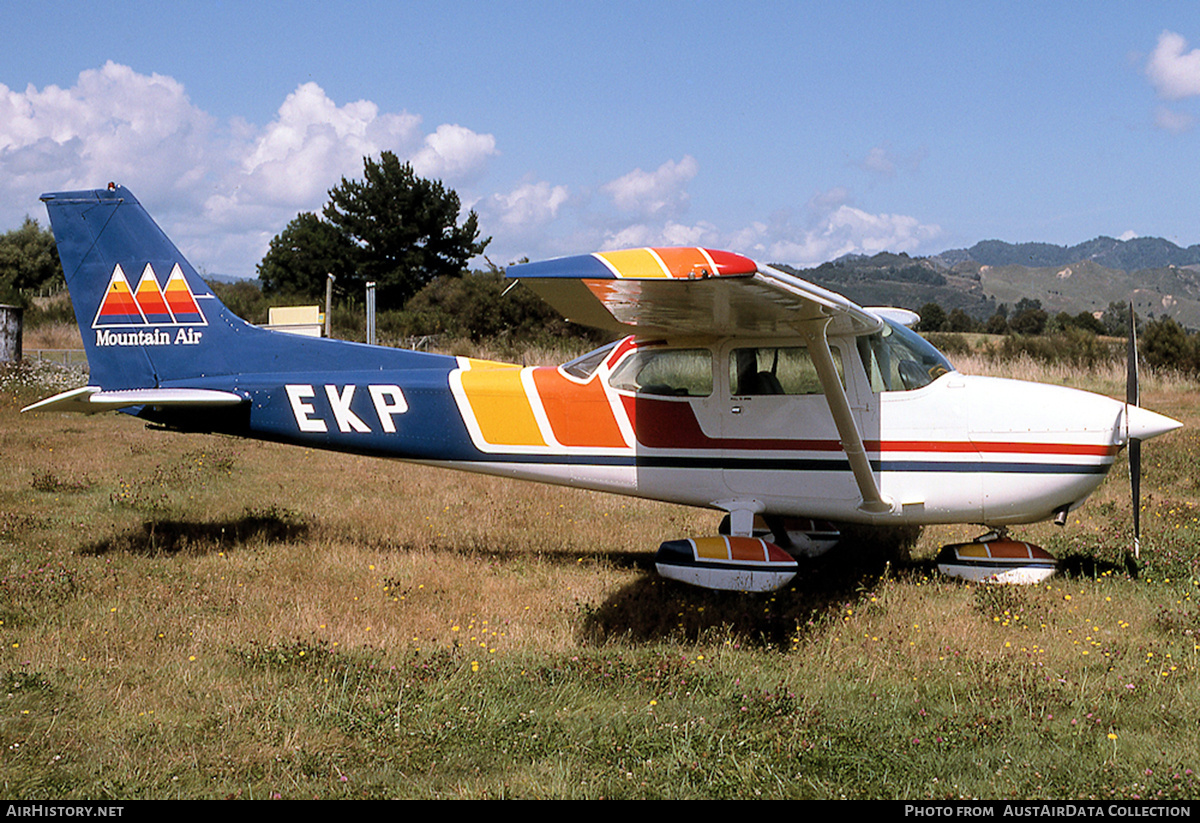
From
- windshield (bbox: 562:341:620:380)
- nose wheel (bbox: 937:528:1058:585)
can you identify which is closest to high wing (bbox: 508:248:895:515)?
windshield (bbox: 562:341:620:380)

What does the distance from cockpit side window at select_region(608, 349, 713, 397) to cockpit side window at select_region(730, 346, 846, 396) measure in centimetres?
23

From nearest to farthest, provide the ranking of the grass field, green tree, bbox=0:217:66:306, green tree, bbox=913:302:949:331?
the grass field, green tree, bbox=0:217:66:306, green tree, bbox=913:302:949:331

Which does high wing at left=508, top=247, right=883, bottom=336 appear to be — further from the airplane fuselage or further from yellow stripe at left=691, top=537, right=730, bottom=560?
yellow stripe at left=691, top=537, right=730, bottom=560

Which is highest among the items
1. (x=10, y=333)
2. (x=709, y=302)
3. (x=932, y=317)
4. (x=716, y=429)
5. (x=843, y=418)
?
(x=932, y=317)

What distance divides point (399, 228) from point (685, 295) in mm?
49456

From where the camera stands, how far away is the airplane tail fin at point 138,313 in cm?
776

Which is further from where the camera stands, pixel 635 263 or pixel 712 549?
pixel 712 549

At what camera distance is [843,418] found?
6.07 meters

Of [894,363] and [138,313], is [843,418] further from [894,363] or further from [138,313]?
[138,313]

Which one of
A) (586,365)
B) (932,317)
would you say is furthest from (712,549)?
(932,317)

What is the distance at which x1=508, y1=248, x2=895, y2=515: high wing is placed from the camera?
4418mm

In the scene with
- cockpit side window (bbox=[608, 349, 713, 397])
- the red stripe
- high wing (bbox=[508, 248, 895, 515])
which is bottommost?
the red stripe

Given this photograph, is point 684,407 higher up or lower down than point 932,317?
lower down

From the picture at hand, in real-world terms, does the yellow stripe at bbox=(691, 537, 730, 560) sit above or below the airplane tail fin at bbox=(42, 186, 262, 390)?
below
